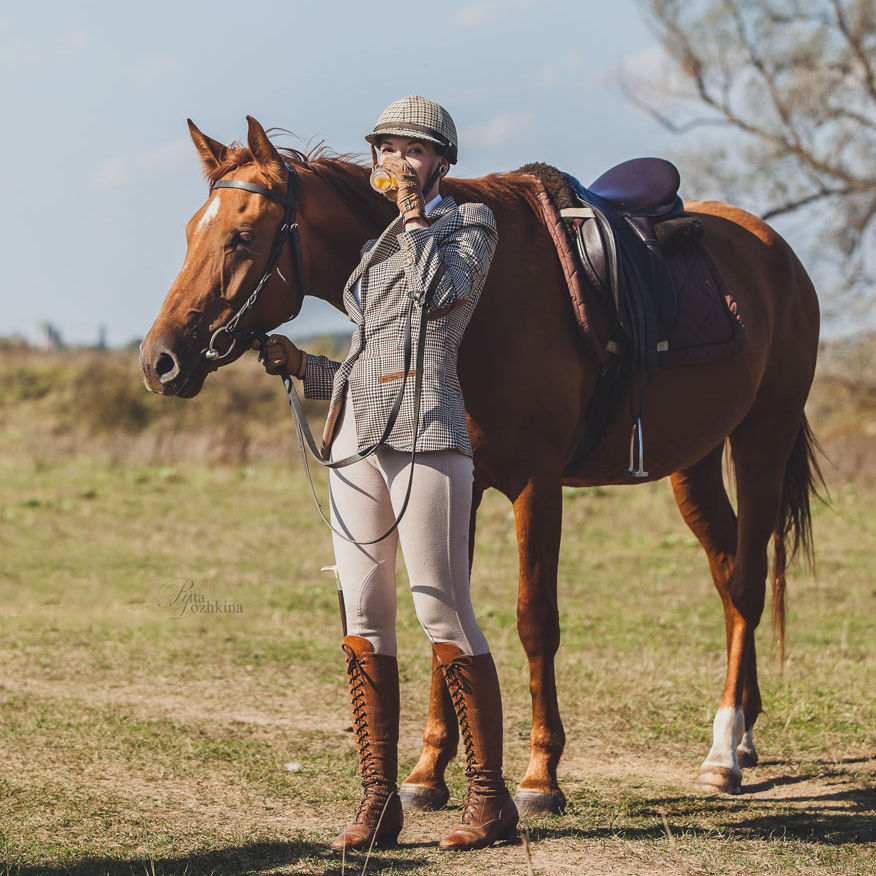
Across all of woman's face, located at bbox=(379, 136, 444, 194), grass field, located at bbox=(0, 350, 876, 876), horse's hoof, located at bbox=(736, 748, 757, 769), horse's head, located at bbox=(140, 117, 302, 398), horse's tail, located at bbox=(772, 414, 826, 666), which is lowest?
horse's hoof, located at bbox=(736, 748, 757, 769)

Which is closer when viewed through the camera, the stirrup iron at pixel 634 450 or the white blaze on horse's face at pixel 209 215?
the white blaze on horse's face at pixel 209 215

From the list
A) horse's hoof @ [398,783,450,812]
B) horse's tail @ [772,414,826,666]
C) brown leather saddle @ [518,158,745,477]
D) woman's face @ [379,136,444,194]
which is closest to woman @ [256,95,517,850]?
woman's face @ [379,136,444,194]

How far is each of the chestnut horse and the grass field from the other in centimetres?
→ 40

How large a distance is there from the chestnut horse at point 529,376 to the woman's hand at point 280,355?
0.51ft

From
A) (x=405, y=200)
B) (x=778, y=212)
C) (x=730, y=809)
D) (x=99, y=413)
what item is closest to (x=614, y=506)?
(x=778, y=212)

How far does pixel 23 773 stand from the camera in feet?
14.2

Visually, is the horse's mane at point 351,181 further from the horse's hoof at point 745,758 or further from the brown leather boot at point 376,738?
the horse's hoof at point 745,758

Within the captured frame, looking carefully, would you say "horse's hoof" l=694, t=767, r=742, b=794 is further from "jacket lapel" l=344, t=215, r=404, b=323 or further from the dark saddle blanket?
"jacket lapel" l=344, t=215, r=404, b=323

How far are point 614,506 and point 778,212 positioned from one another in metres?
6.41

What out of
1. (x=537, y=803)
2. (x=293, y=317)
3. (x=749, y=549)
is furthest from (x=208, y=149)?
(x=749, y=549)

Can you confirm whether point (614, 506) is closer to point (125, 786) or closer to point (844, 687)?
point (844, 687)

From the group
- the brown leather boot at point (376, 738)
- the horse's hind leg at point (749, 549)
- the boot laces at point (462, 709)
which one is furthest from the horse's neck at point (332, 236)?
the horse's hind leg at point (749, 549)

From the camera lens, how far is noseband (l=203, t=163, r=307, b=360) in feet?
11.0

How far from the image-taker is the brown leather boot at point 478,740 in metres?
3.25
